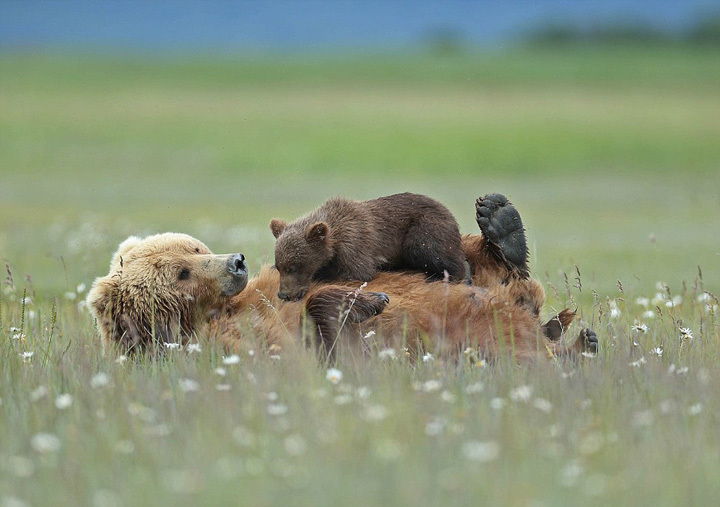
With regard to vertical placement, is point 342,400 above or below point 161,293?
below

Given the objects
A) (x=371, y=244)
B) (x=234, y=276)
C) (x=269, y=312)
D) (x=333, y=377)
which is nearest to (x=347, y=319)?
(x=269, y=312)

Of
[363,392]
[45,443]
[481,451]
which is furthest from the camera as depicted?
[363,392]

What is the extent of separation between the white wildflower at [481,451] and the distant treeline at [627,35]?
2897 inches

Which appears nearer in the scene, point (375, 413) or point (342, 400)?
point (375, 413)

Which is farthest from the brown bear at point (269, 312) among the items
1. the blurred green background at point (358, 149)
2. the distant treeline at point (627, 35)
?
the distant treeline at point (627, 35)

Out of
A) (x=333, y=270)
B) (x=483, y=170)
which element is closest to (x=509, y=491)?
(x=333, y=270)

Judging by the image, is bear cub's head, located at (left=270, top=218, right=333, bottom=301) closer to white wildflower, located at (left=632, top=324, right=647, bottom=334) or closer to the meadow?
the meadow

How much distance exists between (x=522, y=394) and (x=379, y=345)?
53.6 inches

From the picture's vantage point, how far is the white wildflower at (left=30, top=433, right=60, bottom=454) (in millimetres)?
3482

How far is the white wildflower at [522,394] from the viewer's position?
13.3 feet

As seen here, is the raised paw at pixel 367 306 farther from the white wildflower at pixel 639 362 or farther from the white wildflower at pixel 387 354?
the white wildflower at pixel 639 362

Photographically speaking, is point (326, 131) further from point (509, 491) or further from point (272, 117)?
point (509, 491)

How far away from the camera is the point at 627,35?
249 feet

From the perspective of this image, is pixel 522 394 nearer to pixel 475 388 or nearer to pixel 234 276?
pixel 475 388
